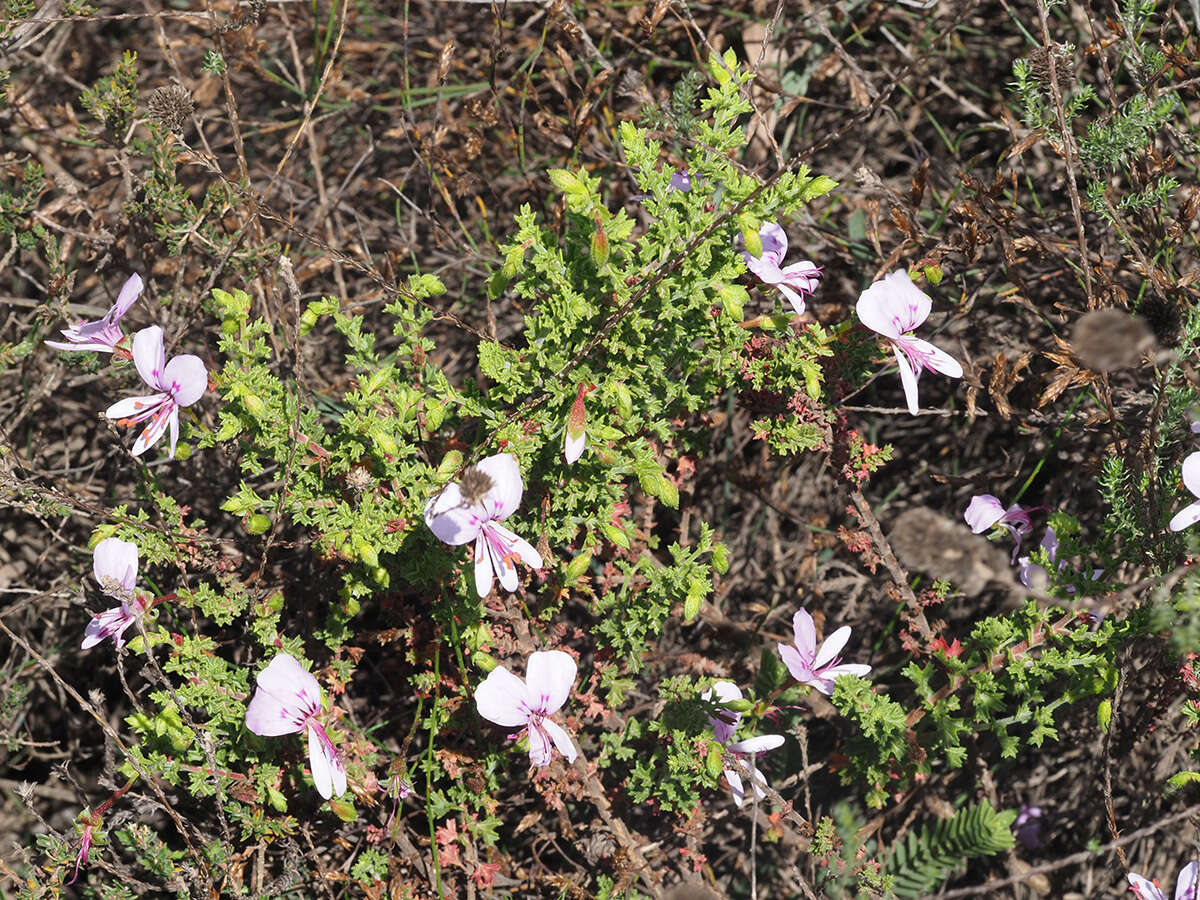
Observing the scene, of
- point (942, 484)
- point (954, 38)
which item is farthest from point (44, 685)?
point (954, 38)

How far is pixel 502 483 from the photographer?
2.29 m

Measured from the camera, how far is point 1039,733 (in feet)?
8.64

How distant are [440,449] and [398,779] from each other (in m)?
0.84

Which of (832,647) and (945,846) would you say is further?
(945,846)

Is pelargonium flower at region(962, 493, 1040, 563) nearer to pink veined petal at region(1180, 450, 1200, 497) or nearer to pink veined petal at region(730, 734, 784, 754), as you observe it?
pink veined petal at region(1180, 450, 1200, 497)

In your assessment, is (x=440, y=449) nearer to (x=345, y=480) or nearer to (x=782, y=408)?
(x=345, y=480)

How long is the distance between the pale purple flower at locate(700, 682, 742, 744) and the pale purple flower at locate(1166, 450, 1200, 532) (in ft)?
3.57

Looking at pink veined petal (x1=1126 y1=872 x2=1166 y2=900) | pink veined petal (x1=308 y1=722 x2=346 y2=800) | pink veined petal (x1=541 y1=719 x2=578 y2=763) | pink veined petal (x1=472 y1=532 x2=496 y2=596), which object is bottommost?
pink veined petal (x1=1126 y1=872 x2=1166 y2=900)

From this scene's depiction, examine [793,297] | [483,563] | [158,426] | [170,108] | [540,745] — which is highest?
[170,108]

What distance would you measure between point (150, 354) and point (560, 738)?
1.28 meters

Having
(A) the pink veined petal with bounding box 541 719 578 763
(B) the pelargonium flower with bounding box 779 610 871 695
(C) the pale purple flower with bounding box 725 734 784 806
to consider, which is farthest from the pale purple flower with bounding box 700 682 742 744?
(A) the pink veined petal with bounding box 541 719 578 763

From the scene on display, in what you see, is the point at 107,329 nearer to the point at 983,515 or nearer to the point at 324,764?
the point at 324,764

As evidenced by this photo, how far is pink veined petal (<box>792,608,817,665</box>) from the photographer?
2.63 m

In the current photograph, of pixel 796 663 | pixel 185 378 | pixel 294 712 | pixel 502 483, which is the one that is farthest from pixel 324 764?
pixel 796 663
